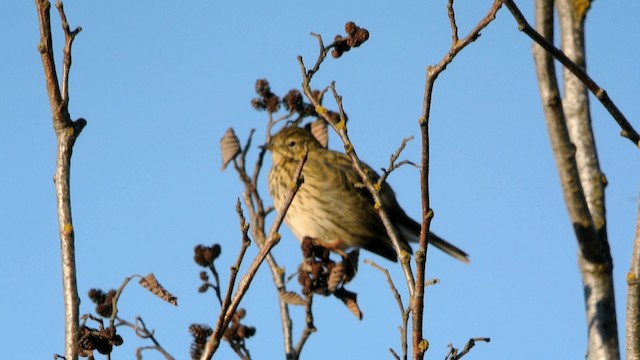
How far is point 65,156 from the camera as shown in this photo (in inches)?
132

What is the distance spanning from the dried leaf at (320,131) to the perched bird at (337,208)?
2.18 m

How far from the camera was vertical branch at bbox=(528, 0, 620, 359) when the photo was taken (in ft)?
13.9

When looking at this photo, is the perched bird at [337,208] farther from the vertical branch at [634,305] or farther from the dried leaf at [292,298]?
the vertical branch at [634,305]

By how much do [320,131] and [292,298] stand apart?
181cm

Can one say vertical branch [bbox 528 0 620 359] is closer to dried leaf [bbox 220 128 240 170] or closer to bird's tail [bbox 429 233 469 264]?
dried leaf [bbox 220 128 240 170]

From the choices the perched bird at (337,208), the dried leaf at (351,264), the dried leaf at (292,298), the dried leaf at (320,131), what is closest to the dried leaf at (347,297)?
the dried leaf at (292,298)

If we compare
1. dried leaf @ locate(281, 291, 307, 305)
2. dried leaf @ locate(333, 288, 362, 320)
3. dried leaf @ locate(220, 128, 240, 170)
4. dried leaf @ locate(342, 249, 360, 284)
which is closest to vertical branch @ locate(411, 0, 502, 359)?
dried leaf @ locate(281, 291, 307, 305)

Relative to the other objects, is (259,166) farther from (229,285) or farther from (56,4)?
(229,285)

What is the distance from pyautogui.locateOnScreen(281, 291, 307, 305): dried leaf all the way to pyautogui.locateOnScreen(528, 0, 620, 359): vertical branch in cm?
143

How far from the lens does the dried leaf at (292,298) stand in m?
5.08

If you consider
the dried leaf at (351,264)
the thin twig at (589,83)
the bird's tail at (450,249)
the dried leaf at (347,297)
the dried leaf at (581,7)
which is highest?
the bird's tail at (450,249)

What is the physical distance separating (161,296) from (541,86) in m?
2.01

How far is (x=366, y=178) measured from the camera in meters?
3.60

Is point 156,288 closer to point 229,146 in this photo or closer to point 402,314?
point 402,314
